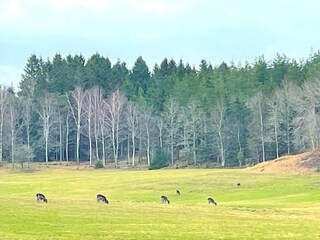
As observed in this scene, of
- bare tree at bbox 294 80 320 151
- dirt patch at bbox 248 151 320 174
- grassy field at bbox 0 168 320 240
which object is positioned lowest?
grassy field at bbox 0 168 320 240

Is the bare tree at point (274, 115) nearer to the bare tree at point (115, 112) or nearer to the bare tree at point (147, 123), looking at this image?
the bare tree at point (147, 123)

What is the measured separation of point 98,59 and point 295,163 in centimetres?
9097

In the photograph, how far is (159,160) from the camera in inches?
4751

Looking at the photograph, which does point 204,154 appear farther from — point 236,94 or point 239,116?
point 236,94

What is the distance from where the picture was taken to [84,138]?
145 m

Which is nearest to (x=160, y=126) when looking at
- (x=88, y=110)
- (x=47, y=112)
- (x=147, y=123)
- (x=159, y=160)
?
(x=147, y=123)

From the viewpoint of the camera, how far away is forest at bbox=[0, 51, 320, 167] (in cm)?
12231

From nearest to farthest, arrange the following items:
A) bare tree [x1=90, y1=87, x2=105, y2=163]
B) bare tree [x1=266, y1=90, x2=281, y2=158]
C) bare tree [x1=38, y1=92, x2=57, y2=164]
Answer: bare tree [x1=266, y1=90, x2=281, y2=158] < bare tree [x1=38, y1=92, x2=57, y2=164] < bare tree [x1=90, y1=87, x2=105, y2=163]

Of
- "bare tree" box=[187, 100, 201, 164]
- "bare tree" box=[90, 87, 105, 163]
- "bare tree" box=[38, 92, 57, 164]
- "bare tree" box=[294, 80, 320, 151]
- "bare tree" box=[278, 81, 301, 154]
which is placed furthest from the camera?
"bare tree" box=[90, 87, 105, 163]

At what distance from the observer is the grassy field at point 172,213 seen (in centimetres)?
3092

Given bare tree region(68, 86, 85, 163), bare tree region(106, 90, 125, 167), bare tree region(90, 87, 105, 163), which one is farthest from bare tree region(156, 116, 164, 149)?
bare tree region(68, 86, 85, 163)

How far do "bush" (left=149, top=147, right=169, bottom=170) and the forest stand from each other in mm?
308

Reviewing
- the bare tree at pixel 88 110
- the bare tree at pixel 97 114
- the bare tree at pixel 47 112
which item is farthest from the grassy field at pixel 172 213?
the bare tree at pixel 97 114

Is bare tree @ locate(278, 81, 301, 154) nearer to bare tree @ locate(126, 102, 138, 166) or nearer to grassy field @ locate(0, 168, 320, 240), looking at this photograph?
bare tree @ locate(126, 102, 138, 166)
